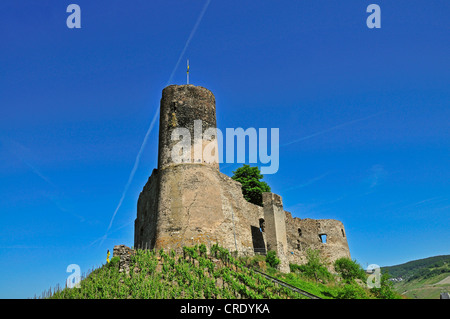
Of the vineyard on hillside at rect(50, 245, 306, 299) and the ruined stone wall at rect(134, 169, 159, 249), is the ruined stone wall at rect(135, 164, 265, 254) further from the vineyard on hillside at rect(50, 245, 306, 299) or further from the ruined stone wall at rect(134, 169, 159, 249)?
the vineyard on hillside at rect(50, 245, 306, 299)

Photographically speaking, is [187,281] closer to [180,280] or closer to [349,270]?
[180,280]

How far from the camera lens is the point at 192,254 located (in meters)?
18.2

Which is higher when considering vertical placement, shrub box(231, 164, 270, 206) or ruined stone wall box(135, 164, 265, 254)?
shrub box(231, 164, 270, 206)

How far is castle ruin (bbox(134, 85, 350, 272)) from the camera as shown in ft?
65.3

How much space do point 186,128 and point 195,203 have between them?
15.9 ft

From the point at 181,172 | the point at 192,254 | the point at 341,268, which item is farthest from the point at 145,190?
the point at 341,268

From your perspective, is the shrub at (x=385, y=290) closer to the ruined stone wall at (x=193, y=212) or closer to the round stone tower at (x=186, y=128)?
the ruined stone wall at (x=193, y=212)

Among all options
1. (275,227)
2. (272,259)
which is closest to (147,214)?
(275,227)

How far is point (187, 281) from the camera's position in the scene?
1546 cm

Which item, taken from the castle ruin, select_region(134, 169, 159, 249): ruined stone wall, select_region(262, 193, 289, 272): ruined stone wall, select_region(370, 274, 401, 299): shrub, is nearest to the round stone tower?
the castle ruin

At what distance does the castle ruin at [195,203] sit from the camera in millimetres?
19906
